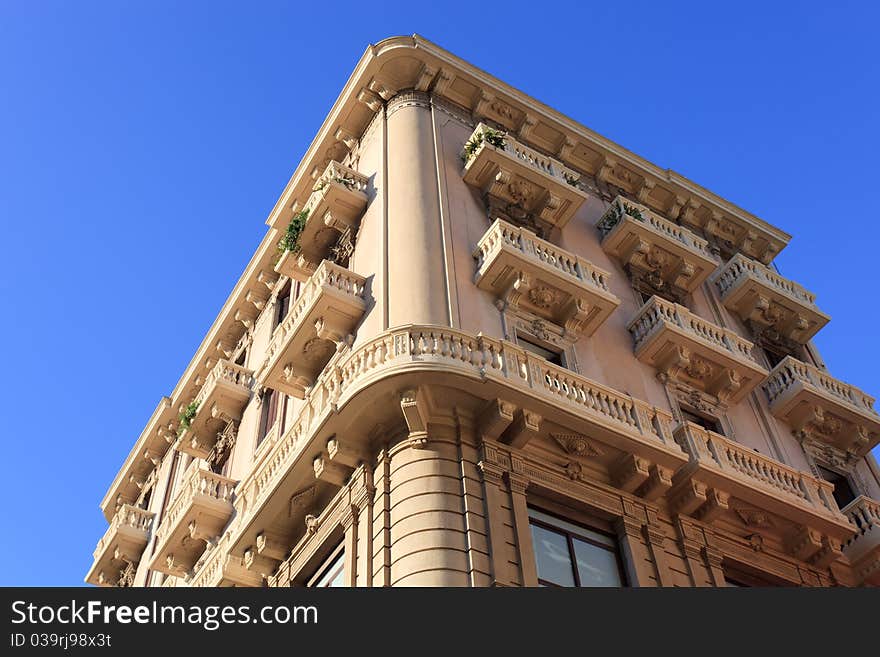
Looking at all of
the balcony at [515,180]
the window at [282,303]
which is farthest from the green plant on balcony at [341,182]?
the window at [282,303]

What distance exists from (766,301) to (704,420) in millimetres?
6552

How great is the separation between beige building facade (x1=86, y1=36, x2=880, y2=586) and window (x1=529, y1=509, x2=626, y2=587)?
0.05 meters

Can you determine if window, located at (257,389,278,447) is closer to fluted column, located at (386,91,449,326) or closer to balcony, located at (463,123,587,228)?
fluted column, located at (386,91,449,326)

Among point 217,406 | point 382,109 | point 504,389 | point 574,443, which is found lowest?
point 574,443

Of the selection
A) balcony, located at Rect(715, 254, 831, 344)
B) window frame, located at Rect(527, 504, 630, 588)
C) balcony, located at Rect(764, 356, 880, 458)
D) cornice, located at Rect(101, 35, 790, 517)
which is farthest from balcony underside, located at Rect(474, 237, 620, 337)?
cornice, located at Rect(101, 35, 790, 517)

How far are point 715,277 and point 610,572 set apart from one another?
1352 centimetres

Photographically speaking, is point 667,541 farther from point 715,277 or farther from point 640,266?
point 715,277

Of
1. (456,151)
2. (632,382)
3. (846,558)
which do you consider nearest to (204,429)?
(456,151)

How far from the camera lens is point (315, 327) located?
21172 mm

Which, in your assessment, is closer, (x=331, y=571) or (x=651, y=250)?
(x=331, y=571)

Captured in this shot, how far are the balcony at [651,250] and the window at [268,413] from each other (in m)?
9.49

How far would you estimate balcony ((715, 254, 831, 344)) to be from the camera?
2767cm

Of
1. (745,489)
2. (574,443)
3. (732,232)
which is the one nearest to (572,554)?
(574,443)

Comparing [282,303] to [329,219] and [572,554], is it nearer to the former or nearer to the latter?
[329,219]
